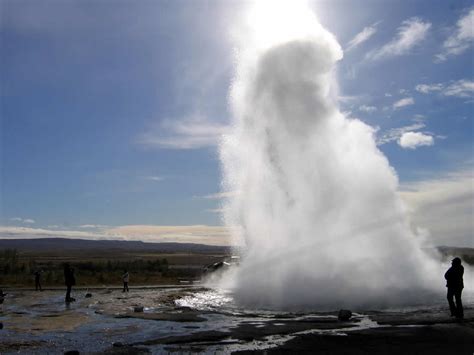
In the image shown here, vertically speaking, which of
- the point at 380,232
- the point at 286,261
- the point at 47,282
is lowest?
the point at 47,282

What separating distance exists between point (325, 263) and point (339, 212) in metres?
4.04

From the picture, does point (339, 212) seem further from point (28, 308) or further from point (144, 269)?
point (144, 269)

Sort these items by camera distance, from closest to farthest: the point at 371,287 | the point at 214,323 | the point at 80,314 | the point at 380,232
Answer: the point at 214,323
the point at 80,314
the point at 371,287
the point at 380,232

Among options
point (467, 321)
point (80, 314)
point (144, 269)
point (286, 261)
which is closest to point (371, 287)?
point (286, 261)

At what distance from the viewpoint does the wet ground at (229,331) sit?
1111cm

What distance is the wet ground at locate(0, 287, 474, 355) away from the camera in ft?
36.4

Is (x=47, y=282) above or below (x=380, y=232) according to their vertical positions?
below

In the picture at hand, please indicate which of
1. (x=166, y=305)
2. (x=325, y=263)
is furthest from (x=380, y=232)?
(x=166, y=305)

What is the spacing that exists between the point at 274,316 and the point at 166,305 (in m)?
6.51

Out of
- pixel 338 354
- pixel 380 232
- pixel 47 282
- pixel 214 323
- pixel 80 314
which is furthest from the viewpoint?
pixel 47 282

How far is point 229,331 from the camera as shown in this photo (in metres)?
13.5

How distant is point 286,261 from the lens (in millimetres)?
26375

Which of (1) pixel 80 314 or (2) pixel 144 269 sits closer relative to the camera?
(1) pixel 80 314

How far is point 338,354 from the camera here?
34.0 ft
